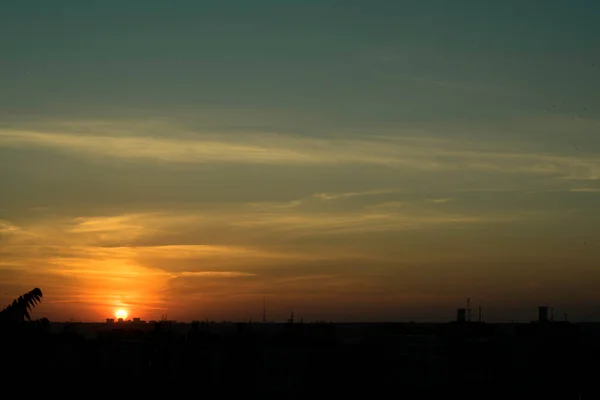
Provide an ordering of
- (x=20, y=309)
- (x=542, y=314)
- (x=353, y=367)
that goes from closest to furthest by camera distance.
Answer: (x=20, y=309)
(x=353, y=367)
(x=542, y=314)

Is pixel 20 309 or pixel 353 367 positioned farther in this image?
pixel 353 367

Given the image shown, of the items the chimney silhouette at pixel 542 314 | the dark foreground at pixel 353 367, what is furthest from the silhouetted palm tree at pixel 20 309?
the chimney silhouette at pixel 542 314

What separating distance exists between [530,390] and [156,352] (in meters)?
27.5

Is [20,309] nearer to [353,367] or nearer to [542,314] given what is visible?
[353,367]

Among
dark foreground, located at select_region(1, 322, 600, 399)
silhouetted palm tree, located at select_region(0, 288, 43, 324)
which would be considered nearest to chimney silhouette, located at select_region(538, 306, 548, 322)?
dark foreground, located at select_region(1, 322, 600, 399)

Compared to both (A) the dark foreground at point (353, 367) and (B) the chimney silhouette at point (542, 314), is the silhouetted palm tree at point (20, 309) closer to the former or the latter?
(A) the dark foreground at point (353, 367)

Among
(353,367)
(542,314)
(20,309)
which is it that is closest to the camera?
(20,309)

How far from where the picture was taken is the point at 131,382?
64.1 metres

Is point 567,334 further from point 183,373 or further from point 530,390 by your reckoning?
point 183,373

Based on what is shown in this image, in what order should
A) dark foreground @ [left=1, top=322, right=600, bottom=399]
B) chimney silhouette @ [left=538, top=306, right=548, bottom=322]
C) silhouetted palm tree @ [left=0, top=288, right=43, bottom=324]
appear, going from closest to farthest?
silhouetted palm tree @ [left=0, top=288, right=43, bottom=324], dark foreground @ [left=1, top=322, right=600, bottom=399], chimney silhouette @ [left=538, top=306, right=548, bottom=322]

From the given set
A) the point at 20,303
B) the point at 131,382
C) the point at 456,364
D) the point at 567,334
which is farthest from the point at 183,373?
the point at 20,303

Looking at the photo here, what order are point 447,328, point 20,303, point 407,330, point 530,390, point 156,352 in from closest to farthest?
point 20,303, point 530,390, point 156,352, point 447,328, point 407,330

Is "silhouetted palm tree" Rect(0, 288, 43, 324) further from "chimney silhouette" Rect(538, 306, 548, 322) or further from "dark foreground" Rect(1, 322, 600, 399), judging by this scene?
Answer: "chimney silhouette" Rect(538, 306, 548, 322)

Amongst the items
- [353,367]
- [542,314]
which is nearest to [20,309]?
[353,367]
